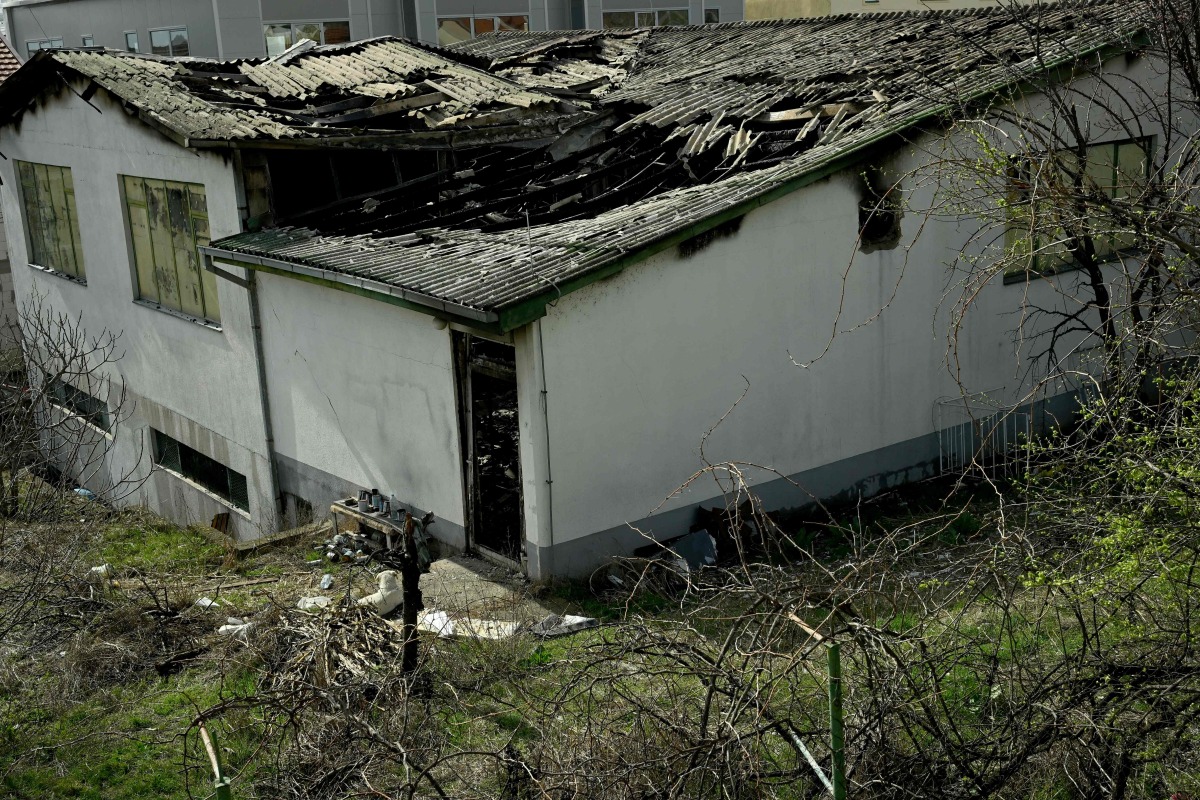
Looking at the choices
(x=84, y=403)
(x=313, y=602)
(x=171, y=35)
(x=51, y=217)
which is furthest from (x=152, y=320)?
(x=171, y=35)

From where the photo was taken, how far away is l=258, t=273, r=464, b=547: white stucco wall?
1082cm

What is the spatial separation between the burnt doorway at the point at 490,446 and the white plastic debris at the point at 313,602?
149 cm

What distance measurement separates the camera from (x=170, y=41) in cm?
3541

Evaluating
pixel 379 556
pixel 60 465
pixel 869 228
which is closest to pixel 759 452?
pixel 869 228

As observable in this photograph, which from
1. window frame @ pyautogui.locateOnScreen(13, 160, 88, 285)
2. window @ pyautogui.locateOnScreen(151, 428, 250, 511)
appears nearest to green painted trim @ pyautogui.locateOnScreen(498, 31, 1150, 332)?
window @ pyautogui.locateOnScreen(151, 428, 250, 511)

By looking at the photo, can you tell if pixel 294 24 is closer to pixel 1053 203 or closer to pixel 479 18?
pixel 479 18

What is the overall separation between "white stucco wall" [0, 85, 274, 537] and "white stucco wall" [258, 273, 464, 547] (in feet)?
2.27

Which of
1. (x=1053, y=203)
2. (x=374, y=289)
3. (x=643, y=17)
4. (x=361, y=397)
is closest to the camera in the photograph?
(x=1053, y=203)

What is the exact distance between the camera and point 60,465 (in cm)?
2008

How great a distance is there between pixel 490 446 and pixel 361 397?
4.75 feet

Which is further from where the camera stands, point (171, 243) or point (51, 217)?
point (51, 217)

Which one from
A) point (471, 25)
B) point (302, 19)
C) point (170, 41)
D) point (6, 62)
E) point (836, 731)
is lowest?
point (836, 731)

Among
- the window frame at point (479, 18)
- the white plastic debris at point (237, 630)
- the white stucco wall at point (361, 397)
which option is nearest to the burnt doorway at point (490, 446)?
the white stucco wall at point (361, 397)

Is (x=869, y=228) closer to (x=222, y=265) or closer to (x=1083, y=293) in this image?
(x=1083, y=293)
